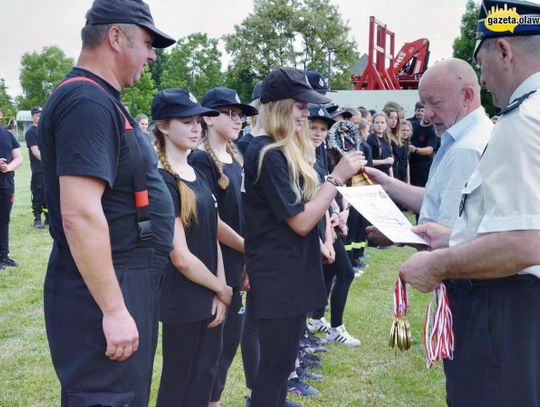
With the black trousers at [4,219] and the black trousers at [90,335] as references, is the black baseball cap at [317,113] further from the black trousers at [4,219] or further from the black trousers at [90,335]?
the black trousers at [4,219]

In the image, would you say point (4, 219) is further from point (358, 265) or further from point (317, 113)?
point (317, 113)

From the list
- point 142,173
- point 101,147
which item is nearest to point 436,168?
point 142,173

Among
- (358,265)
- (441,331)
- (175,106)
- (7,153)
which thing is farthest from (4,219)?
(441,331)

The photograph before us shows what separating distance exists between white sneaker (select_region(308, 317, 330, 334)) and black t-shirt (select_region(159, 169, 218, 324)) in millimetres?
2562

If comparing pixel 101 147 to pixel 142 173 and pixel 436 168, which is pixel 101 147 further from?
pixel 436 168

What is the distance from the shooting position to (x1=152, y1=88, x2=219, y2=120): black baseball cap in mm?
3105

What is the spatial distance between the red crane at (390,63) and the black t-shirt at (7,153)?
758 inches

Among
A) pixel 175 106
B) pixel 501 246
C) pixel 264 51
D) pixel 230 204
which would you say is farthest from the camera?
pixel 264 51

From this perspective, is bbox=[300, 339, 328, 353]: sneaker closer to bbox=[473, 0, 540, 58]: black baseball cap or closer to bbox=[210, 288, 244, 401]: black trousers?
bbox=[210, 288, 244, 401]: black trousers

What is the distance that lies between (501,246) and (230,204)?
2.12 meters

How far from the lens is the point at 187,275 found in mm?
2936

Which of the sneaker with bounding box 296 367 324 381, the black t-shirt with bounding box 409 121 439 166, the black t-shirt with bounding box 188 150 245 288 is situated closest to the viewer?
the black t-shirt with bounding box 188 150 245 288

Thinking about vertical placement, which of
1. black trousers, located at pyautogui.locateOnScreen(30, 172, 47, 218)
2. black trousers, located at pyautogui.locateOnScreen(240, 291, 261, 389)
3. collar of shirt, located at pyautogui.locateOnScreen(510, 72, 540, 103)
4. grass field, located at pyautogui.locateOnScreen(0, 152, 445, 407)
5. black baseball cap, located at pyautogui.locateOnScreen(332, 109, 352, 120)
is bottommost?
grass field, located at pyautogui.locateOnScreen(0, 152, 445, 407)

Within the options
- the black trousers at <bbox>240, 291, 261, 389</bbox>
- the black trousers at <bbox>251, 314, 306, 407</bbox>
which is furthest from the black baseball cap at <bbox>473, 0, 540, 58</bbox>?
the black trousers at <bbox>240, 291, 261, 389</bbox>
